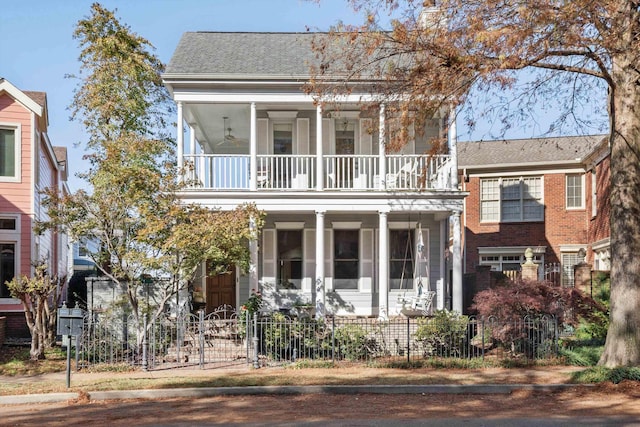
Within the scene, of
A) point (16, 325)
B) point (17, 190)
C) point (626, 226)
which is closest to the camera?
point (626, 226)

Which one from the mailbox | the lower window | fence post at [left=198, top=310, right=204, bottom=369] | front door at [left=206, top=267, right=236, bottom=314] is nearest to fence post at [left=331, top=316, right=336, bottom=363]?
fence post at [left=198, top=310, right=204, bottom=369]

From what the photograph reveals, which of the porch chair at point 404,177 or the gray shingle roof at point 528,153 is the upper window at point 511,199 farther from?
the porch chair at point 404,177

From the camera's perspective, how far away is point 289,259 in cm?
2020

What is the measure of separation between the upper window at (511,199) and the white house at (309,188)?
844cm

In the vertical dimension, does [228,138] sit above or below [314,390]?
above

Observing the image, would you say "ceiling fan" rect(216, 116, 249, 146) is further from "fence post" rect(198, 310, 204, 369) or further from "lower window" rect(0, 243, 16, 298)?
"fence post" rect(198, 310, 204, 369)

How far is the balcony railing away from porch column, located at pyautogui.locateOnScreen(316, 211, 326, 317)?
2.98 ft

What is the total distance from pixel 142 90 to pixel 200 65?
14.6ft

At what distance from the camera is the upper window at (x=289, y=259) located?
66.0 ft

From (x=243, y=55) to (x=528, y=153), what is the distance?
47.7ft

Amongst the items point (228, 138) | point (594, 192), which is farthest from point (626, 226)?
point (594, 192)

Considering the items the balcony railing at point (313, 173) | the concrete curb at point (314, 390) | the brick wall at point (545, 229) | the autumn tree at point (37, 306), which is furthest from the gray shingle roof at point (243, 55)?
the brick wall at point (545, 229)

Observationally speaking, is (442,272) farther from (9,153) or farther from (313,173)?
(9,153)

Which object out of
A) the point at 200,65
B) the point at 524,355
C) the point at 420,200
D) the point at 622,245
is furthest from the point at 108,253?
the point at 622,245
